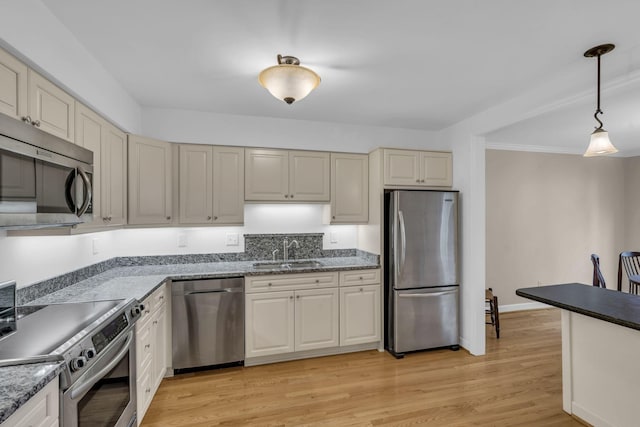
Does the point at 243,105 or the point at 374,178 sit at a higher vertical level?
the point at 243,105

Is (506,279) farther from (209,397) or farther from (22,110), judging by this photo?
(22,110)

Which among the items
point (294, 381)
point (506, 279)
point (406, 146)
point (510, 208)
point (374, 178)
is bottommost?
point (294, 381)

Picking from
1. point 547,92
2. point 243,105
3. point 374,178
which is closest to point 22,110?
point 243,105

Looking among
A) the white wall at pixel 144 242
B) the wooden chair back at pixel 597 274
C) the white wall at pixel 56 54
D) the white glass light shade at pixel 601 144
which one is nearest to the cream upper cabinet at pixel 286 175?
the white wall at pixel 144 242

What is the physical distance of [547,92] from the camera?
8.22ft

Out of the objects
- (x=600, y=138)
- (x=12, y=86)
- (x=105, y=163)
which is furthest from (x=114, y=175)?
(x=600, y=138)

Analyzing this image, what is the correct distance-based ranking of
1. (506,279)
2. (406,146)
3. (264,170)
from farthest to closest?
(506,279) → (406,146) → (264,170)

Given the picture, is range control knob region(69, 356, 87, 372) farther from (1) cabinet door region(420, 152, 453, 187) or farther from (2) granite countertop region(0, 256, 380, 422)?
(1) cabinet door region(420, 152, 453, 187)

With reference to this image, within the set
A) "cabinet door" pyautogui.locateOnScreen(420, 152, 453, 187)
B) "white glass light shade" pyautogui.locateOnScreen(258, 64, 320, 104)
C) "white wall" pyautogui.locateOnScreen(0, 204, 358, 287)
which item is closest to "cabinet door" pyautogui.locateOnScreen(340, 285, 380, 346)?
"white wall" pyautogui.locateOnScreen(0, 204, 358, 287)

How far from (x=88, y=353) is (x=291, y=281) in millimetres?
1883

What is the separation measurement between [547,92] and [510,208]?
8.10 feet

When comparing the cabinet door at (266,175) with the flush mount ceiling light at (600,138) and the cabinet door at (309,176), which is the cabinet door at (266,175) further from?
the flush mount ceiling light at (600,138)

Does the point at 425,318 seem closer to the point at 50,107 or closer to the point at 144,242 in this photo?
the point at 144,242

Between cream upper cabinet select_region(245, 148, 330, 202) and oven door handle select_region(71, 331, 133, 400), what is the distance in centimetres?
178
